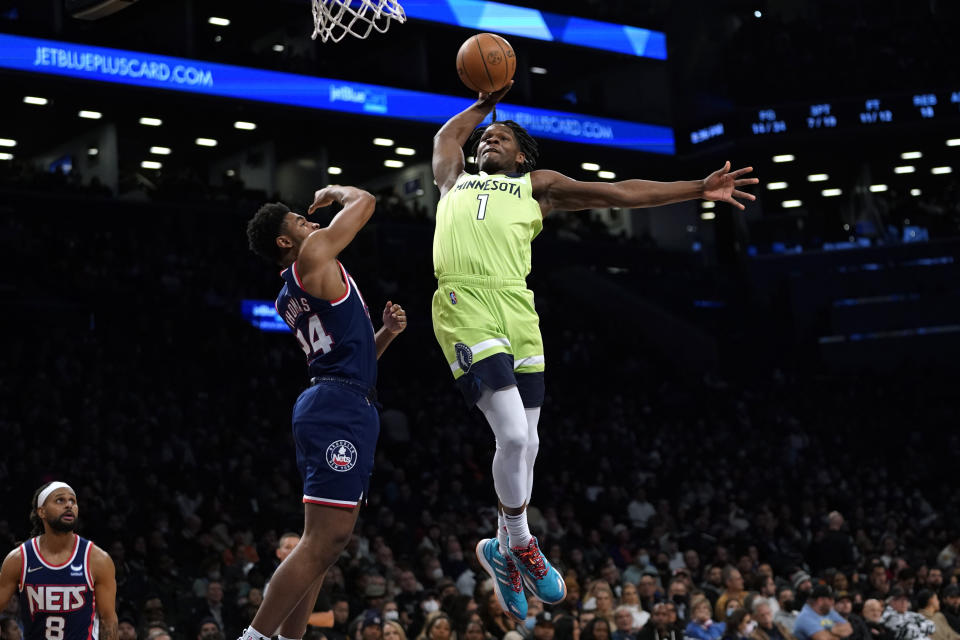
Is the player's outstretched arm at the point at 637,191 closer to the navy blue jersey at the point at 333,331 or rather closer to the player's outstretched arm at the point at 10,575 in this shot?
the navy blue jersey at the point at 333,331

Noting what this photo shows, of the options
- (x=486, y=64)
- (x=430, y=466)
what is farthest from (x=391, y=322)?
(x=430, y=466)

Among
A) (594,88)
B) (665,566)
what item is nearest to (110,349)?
(665,566)

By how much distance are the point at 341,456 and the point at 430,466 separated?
12.7m

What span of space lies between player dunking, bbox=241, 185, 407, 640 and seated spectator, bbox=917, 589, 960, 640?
993cm

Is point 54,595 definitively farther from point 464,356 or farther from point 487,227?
point 487,227

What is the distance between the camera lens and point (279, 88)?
25.9 meters

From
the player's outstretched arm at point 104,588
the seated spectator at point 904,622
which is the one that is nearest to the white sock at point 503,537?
the player's outstretched arm at point 104,588

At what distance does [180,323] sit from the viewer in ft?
65.9

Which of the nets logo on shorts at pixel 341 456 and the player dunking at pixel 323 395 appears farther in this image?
the nets logo on shorts at pixel 341 456

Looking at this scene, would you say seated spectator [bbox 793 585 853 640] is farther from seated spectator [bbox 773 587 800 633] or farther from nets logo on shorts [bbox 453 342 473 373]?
nets logo on shorts [bbox 453 342 473 373]

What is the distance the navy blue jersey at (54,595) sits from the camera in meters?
7.44

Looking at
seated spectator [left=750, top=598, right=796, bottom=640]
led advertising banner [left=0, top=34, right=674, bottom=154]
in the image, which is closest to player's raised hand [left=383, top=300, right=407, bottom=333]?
seated spectator [left=750, top=598, right=796, bottom=640]

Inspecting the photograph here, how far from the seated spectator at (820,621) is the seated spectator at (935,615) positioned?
1.32 m

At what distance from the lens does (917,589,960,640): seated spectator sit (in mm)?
13523
